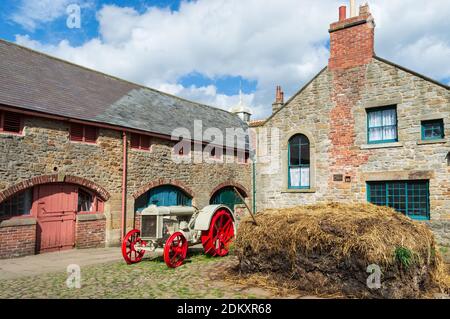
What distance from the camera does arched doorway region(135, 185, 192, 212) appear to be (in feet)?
49.3

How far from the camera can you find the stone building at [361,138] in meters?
12.4

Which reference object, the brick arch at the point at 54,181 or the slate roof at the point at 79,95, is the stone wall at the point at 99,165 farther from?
the slate roof at the point at 79,95

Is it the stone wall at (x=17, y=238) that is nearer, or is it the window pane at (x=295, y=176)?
the stone wall at (x=17, y=238)

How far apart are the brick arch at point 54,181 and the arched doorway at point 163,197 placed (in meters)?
1.69

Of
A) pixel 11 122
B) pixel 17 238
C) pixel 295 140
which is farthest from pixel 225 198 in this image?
pixel 11 122

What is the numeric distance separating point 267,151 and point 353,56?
4.92 meters

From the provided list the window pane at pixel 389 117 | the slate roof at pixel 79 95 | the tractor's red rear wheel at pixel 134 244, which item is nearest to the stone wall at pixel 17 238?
the slate roof at pixel 79 95

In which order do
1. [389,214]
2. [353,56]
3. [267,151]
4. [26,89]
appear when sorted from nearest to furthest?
[389,214], [26,89], [353,56], [267,151]

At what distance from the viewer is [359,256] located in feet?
19.5

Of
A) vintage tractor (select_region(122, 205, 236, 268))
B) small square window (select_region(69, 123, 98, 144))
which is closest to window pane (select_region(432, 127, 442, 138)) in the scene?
vintage tractor (select_region(122, 205, 236, 268))

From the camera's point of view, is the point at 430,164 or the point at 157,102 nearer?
the point at 430,164

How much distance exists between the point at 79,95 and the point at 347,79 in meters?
9.92
